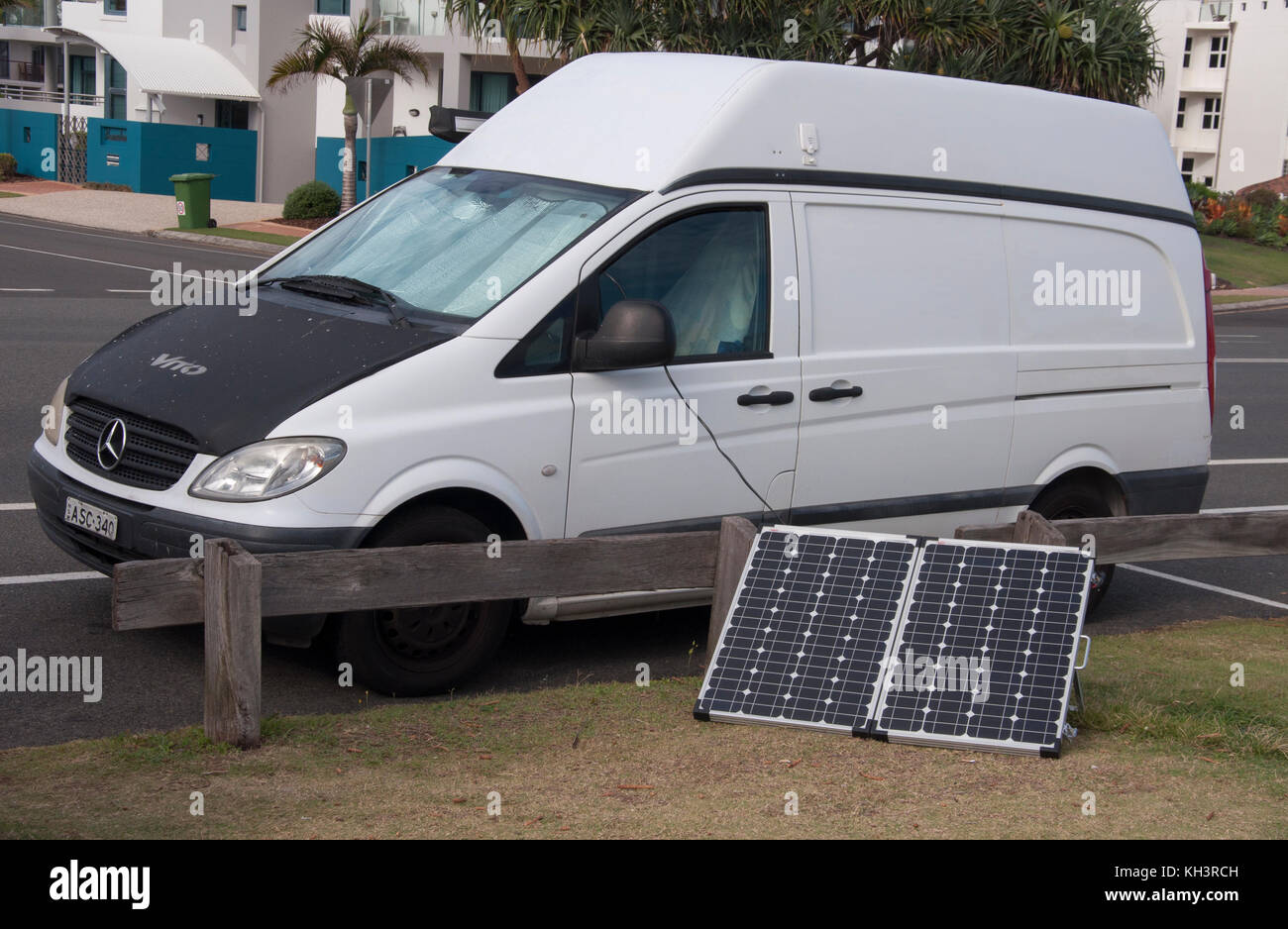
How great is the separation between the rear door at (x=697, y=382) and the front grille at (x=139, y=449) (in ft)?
4.95

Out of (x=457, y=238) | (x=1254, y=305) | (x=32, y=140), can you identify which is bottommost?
(x=1254, y=305)

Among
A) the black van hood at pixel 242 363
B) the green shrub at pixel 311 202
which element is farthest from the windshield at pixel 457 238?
the green shrub at pixel 311 202

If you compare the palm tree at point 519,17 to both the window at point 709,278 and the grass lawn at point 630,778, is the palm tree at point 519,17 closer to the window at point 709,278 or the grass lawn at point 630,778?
the window at point 709,278

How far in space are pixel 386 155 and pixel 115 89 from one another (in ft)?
43.5

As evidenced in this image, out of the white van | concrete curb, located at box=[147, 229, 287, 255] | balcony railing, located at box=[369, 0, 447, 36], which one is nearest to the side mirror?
the white van

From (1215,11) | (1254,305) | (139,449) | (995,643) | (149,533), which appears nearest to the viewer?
(995,643)

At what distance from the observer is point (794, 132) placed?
21.5 feet

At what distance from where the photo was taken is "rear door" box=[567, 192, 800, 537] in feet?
19.6

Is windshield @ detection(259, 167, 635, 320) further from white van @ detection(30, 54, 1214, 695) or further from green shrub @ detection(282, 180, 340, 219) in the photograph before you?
green shrub @ detection(282, 180, 340, 219)

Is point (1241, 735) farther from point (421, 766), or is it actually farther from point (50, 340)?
point (50, 340)

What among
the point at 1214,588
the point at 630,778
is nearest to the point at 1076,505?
the point at 1214,588

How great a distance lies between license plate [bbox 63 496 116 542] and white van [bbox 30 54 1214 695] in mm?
16

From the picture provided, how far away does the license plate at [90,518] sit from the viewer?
567 centimetres

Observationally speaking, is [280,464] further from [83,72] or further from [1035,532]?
[83,72]
